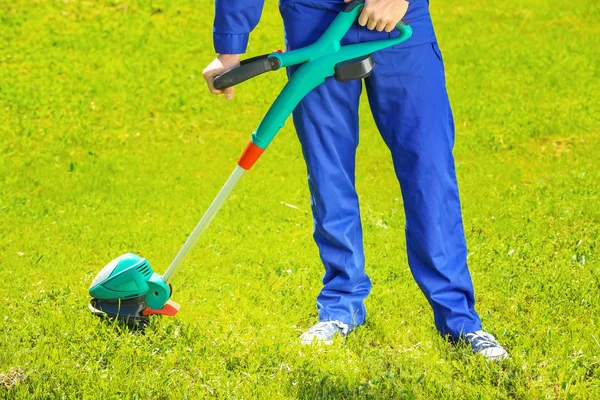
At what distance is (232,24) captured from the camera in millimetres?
3135

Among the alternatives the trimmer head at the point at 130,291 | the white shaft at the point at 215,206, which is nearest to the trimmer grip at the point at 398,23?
the white shaft at the point at 215,206

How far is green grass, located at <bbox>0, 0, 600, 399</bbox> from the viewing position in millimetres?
3188

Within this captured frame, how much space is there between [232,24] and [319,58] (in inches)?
13.1

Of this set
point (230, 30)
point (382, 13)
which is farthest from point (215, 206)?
point (382, 13)

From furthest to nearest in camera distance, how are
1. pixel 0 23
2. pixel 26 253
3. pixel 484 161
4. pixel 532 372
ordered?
pixel 0 23 < pixel 484 161 < pixel 26 253 < pixel 532 372

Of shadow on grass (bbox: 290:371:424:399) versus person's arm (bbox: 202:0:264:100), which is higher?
person's arm (bbox: 202:0:264:100)

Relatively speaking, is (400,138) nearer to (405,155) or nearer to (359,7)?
(405,155)

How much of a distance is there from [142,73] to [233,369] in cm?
430

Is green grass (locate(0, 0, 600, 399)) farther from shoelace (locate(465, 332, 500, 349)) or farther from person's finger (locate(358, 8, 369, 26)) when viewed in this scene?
person's finger (locate(358, 8, 369, 26))

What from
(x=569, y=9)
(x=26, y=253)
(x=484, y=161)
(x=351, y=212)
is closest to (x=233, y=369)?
(x=351, y=212)

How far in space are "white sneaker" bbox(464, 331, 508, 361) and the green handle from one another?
1027mm

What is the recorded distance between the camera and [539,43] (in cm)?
743

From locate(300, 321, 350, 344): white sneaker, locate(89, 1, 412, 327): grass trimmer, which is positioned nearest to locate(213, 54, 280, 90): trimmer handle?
locate(89, 1, 412, 327): grass trimmer

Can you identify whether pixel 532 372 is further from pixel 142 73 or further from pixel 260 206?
pixel 142 73
